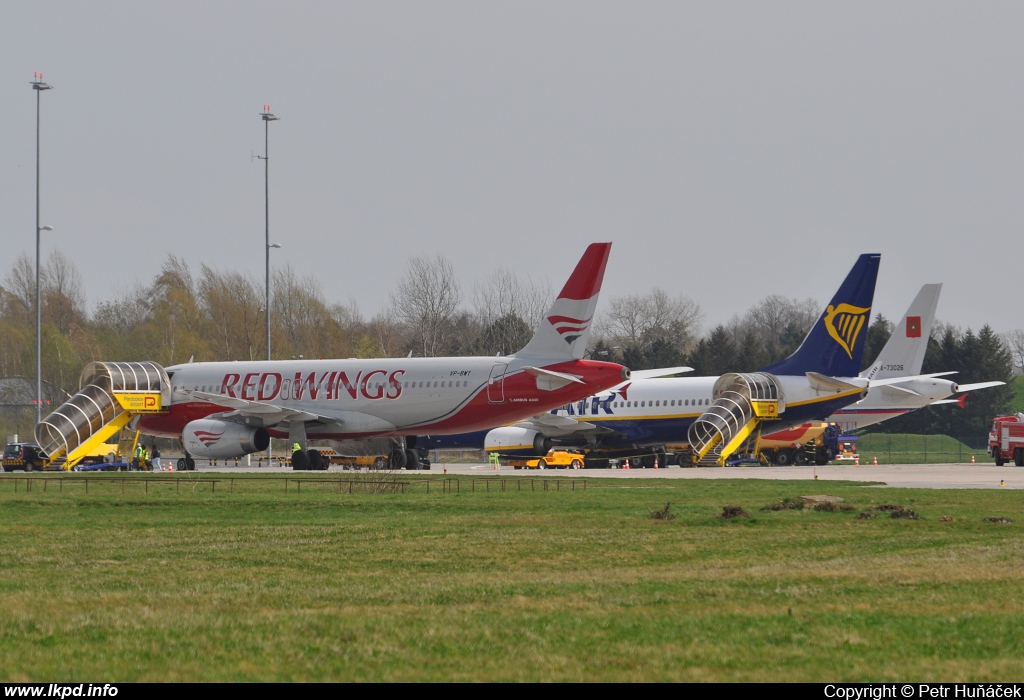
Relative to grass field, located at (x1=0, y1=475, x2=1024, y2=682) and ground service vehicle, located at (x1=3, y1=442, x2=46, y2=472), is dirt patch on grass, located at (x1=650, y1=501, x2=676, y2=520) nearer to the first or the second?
grass field, located at (x1=0, y1=475, x2=1024, y2=682)

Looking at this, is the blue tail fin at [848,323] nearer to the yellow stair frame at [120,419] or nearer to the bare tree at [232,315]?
the yellow stair frame at [120,419]

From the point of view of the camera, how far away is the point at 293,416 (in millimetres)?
50781

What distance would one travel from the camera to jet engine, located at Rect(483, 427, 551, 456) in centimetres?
6144

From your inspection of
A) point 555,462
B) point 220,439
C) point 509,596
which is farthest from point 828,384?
point 509,596

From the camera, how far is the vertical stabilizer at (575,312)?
46625mm

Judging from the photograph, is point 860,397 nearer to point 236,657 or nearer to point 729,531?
point 729,531

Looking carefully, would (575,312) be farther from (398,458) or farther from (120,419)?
(120,419)

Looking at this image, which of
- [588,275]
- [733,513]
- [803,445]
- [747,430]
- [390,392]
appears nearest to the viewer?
[733,513]

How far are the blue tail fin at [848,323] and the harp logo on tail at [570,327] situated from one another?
12.3 meters

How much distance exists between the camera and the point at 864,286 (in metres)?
54.3

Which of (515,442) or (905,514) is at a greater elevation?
(515,442)

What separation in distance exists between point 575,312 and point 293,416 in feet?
39.1

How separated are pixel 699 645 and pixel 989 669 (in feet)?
7.05
